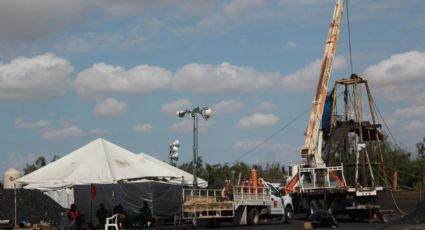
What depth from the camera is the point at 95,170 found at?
3706 cm

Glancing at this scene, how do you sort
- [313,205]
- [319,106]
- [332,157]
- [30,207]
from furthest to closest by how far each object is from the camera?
[332,157]
[319,106]
[313,205]
[30,207]

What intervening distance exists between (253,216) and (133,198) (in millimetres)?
5923

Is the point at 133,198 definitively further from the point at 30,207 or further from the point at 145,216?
the point at 30,207

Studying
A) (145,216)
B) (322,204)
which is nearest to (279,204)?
(322,204)

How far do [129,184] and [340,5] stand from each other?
57.2ft

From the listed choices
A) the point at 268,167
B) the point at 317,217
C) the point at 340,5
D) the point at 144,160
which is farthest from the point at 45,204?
the point at 268,167

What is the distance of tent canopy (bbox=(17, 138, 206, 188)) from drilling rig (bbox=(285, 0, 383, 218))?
24.7 ft

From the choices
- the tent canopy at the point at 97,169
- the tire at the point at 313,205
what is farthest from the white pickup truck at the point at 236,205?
the tent canopy at the point at 97,169

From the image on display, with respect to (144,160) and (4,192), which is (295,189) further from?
(4,192)

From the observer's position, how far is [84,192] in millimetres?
35906

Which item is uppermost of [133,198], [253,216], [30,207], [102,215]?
[133,198]

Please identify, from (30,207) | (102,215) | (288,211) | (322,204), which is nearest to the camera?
(30,207)

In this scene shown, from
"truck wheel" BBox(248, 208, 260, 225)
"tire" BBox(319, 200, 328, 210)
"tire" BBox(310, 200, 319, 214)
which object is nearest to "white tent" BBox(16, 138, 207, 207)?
"truck wheel" BBox(248, 208, 260, 225)

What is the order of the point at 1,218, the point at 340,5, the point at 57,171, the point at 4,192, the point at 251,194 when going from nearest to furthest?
the point at 1,218 < the point at 4,192 < the point at 251,194 < the point at 57,171 < the point at 340,5
